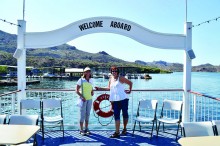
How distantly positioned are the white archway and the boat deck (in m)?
1.10

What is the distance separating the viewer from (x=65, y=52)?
116938 mm

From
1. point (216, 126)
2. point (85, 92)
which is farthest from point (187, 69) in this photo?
point (216, 126)

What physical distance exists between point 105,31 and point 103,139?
2348 millimetres

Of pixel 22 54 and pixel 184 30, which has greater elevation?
pixel 184 30

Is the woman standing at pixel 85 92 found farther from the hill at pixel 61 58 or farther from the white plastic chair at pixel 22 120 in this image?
the hill at pixel 61 58

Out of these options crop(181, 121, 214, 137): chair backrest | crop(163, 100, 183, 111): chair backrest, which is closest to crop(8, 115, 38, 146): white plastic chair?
crop(181, 121, 214, 137): chair backrest

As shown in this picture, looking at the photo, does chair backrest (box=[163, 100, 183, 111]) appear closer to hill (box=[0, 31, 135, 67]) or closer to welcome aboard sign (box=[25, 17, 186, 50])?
welcome aboard sign (box=[25, 17, 186, 50])

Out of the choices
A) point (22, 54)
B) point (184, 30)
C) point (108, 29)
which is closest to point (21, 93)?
point (22, 54)

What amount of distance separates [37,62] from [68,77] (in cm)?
2016

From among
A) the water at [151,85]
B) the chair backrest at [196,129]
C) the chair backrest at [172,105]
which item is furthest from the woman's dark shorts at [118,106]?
the water at [151,85]

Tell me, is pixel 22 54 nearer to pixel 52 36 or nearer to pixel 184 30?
pixel 52 36

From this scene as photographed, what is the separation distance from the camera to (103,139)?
5.22m

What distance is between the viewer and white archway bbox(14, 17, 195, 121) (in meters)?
5.92

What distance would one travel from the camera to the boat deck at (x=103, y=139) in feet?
16.2
